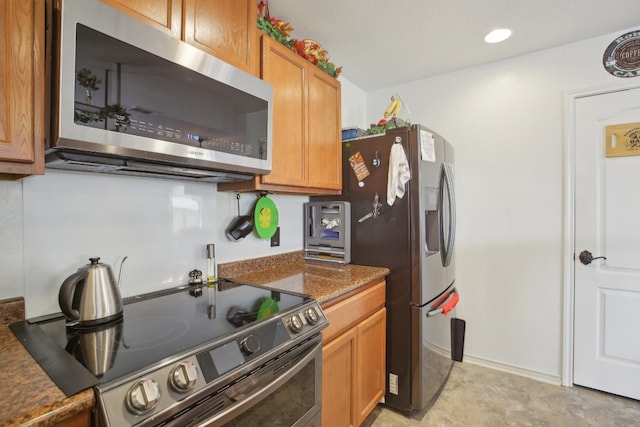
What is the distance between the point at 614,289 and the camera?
2090 millimetres

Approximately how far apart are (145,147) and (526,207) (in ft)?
8.30

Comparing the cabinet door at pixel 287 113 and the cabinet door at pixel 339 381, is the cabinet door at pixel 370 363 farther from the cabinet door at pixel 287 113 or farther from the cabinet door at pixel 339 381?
the cabinet door at pixel 287 113

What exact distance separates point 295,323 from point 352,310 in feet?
1.68

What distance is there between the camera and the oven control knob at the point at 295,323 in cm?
115

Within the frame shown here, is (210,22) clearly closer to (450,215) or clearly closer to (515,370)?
(450,215)

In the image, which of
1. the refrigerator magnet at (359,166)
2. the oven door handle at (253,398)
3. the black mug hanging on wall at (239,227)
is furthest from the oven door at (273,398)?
the refrigerator magnet at (359,166)

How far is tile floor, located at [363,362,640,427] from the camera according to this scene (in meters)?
1.86

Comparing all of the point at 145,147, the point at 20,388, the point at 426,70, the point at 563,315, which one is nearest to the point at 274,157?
the point at 145,147

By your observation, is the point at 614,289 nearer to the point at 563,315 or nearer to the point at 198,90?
the point at 563,315

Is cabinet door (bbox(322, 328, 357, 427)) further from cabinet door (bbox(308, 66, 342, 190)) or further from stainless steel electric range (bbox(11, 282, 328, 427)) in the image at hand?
cabinet door (bbox(308, 66, 342, 190))

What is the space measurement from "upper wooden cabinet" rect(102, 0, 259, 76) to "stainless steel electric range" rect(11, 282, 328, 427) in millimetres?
1047

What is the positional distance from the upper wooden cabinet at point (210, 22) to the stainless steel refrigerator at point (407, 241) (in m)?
0.96

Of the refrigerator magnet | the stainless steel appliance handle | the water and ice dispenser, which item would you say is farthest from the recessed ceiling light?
the water and ice dispenser

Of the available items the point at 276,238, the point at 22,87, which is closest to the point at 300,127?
the point at 276,238
